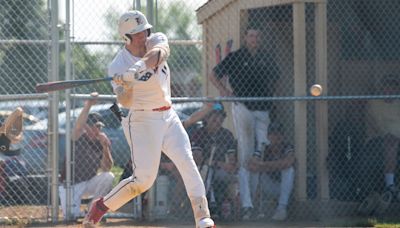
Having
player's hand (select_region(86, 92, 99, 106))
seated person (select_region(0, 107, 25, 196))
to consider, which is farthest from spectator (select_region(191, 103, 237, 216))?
seated person (select_region(0, 107, 25, 196))

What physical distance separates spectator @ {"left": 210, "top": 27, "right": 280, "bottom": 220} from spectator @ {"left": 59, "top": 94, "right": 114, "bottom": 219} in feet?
4.78

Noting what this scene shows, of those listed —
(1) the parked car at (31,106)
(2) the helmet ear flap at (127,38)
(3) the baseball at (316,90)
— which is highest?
(2) the helmet ear flap at (127,38)

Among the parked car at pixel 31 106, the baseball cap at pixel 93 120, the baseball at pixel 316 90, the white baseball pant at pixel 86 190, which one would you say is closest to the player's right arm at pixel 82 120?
the parked car at pixel 31 106

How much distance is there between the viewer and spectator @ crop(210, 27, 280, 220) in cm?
988

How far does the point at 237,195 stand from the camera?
9742 mm

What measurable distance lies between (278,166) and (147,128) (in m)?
3.04

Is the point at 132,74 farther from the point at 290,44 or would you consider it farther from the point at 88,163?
the point at 290,44

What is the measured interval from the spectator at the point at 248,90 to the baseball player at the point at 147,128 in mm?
2567

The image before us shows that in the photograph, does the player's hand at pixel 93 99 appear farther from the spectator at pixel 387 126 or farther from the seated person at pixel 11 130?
the spectator at pixel 387 126

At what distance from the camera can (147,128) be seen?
7227 mm

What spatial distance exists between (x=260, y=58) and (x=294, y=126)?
34.7 inches

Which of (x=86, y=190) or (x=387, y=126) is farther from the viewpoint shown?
(x=387, y=126)

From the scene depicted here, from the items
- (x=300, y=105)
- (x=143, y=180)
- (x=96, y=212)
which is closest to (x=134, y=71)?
(x=143, y=180)

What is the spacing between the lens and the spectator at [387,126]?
10156 mm
